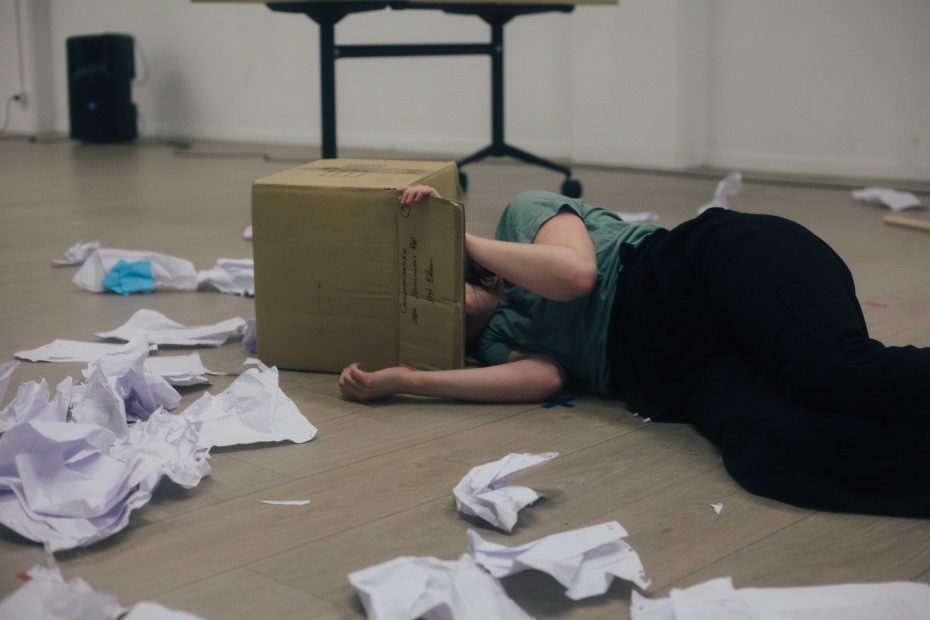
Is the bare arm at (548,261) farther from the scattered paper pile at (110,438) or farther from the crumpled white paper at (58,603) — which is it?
the crumpled white paper at (58,603)

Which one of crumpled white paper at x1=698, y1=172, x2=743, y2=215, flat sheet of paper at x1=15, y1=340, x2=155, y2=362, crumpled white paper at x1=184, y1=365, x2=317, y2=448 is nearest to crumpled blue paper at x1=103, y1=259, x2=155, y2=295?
flat sheet of paper at x1=15, y1=340, x2=155, y2=362

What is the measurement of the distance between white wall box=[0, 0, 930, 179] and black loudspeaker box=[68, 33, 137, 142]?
37cm

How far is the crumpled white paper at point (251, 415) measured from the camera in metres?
1.46

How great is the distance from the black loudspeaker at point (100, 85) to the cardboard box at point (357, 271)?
185 inches

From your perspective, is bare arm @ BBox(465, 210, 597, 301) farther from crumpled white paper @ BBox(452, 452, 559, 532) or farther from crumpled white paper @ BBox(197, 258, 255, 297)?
crumpled white paper @ BBox(197, 258, 255, 297)

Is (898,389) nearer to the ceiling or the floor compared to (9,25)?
nearer to the floor

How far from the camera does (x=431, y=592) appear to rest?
997 mm

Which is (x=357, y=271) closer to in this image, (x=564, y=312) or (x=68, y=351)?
(x=564, y=312)

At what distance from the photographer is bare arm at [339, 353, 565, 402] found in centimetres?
160

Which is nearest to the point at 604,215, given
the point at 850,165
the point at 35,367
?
the point at 35,367

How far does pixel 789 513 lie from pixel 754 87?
3.44 metres

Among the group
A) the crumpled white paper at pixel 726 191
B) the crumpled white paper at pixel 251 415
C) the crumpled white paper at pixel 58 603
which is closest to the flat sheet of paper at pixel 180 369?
the crumpled white paper at pixel 251 415

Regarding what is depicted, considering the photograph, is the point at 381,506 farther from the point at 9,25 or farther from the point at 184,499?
the point at 9,25

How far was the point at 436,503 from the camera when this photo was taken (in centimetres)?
125
